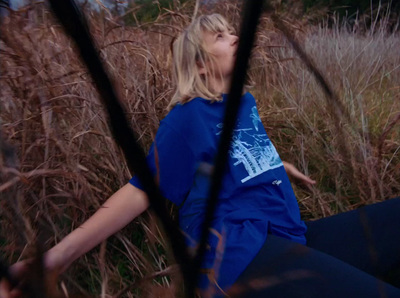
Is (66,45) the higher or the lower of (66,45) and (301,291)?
the higher

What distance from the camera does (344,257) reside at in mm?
1235

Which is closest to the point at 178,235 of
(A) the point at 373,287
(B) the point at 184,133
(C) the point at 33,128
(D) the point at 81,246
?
(D) the point at 81,246

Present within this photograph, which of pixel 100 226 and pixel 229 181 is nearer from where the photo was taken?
pixel 100 226

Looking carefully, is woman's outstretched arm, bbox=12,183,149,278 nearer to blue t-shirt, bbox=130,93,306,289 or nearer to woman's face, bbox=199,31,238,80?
blue t-shirt, bbox=130,93,306,289

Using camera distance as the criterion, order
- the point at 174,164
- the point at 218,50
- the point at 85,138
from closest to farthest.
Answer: the point at 174,164
the point at 218,50
the point at 85,138

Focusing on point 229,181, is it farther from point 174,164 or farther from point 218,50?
point 218,50

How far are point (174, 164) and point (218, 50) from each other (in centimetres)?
41

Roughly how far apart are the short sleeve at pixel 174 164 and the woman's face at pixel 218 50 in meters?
0.25

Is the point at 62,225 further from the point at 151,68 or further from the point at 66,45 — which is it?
the point at 151,68

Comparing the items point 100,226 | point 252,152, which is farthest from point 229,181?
point 100,226

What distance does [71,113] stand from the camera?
1.45 m

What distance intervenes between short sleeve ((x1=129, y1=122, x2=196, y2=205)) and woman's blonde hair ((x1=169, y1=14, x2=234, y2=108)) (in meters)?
0.18

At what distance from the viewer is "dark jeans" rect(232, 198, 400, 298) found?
3.00 ft

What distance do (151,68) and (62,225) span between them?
0.82 metres
